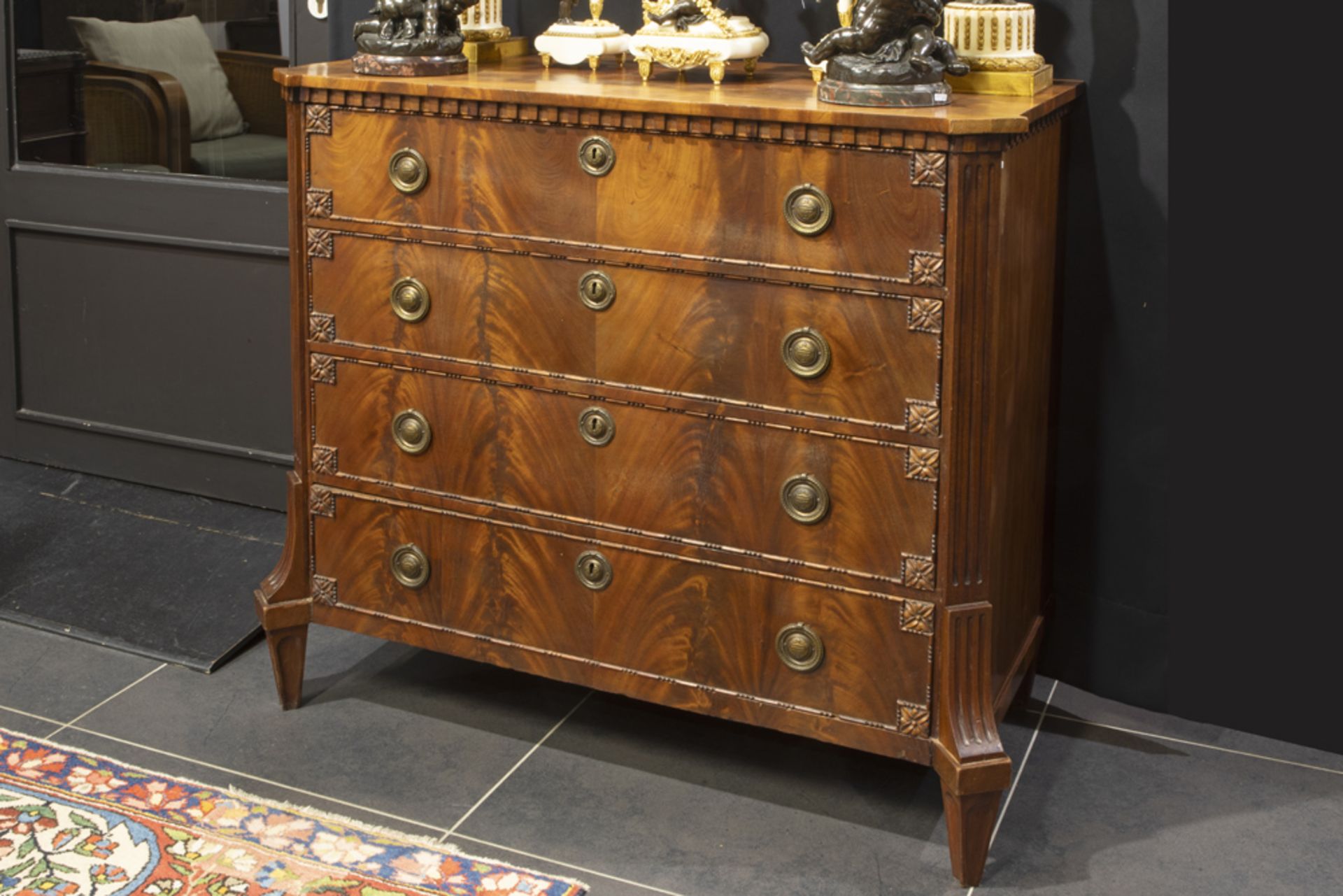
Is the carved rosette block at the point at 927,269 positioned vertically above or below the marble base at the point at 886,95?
below

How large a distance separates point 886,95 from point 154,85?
2.14m

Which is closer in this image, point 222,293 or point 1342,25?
point 1342,25

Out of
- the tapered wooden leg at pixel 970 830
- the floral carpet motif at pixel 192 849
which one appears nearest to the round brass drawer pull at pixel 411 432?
the floral carpet motif at pixel 192 849

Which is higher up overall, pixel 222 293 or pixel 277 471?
pixel 222 293

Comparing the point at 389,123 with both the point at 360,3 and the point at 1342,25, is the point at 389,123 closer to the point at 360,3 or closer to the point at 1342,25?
the point at 360,3

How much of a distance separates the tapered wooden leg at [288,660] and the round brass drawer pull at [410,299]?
0.66m

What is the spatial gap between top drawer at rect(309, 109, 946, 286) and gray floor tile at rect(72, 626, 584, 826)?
94 centimetres

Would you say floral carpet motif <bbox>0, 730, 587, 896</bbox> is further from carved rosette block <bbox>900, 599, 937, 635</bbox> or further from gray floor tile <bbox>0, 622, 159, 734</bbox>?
carved rosette block <bbox>900, 599, 937, 635</bbox>

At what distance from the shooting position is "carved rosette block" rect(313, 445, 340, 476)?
115 inches

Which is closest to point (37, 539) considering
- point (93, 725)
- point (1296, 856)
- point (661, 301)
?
point (93, 725)

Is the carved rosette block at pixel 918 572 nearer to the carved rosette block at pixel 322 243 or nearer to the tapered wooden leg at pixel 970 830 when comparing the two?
the tapered wooden leg at pixel 970 830

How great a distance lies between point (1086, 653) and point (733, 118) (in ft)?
4.45

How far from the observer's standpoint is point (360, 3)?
3.42 m

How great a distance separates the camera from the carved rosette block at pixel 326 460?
2.93 metres
